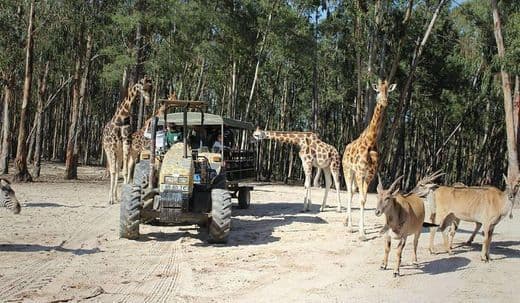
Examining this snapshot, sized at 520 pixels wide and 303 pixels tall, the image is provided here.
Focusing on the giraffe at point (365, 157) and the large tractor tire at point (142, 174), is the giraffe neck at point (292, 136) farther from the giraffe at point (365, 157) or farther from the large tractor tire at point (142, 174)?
the large tractor tire at point (142, 174)

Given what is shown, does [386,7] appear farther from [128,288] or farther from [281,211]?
[128,288]

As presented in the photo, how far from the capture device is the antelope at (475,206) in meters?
10.6

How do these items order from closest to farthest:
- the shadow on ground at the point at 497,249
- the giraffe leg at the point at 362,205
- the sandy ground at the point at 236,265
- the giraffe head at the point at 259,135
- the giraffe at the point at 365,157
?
1. the sandy ground at the point at 236,265
2. the shadow on ground at the point at 497,249
3. the giraffe leg at the point at 362,205
4. the giraffe at the point at 365,157
5. the giraffe head at the point at 259,135

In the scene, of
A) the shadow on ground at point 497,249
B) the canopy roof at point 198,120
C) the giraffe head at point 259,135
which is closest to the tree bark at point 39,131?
the giraffe head at point 259,135

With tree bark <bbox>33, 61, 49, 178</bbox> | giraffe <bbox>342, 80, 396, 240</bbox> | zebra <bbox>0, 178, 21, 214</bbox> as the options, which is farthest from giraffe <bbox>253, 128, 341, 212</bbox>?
tree bark <bbox>33, 61, 49, 178</bbox>

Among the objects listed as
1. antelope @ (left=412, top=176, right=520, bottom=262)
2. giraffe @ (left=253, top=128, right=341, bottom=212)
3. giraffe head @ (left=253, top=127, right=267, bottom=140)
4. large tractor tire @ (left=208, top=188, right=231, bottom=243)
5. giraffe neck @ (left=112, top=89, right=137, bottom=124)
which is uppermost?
giraffe neck @ (left=112, top=89, right=137, bottom=124)

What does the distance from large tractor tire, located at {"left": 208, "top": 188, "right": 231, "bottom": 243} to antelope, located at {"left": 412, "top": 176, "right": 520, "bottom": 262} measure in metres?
3.93

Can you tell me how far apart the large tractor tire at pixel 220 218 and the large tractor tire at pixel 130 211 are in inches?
56.6

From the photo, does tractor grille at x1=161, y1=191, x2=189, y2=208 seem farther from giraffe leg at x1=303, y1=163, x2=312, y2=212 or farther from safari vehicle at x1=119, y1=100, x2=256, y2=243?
giraffe leg at x1=303, y1=163, x2=312, y2=212

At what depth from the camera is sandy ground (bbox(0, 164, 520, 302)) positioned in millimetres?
7977

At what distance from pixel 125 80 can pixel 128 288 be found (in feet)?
71.1

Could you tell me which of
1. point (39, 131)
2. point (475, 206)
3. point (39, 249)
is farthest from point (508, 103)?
point (39, 131)

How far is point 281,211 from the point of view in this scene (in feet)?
55.7

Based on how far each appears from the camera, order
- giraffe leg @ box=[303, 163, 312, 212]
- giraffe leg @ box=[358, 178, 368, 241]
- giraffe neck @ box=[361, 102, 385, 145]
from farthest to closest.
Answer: giraffe leg @ box=[303, 163, 312, 212]
giraffe neck @ box=[361, 102, 385, 145]
giraffe leg @ box=[358, 178, 368, 241]
